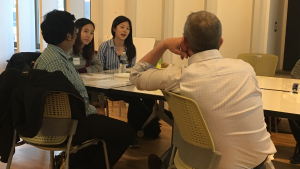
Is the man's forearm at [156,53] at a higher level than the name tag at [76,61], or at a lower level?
higher

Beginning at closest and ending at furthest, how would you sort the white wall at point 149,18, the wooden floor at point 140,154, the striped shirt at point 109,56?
the wooden floor at point 140,154 → the striped shirt at point 109,56 → the white wall at point 149,18

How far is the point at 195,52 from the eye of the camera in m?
1.37

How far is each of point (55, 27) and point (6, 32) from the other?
4.79 metres

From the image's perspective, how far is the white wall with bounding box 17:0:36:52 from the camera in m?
6.27

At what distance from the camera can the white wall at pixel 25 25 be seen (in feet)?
20.6

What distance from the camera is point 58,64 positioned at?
1.96 m

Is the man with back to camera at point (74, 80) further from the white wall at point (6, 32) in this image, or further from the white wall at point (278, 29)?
the white wall at point (6, 32)

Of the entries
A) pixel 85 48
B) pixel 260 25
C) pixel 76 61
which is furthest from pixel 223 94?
pixel 260 25

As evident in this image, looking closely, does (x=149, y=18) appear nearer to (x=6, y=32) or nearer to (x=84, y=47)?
(x=84, y=47)

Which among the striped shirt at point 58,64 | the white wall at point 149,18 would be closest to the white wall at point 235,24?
the white wall at point 149,18

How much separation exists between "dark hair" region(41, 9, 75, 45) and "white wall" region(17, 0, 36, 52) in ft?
15.2

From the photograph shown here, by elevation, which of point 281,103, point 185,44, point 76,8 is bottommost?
point 281,103

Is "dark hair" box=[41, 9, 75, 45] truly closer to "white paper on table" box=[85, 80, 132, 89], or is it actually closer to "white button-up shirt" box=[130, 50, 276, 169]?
"white paper on table" box=[85, 80, 132, 89]

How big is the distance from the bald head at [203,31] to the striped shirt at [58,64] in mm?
950
